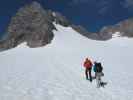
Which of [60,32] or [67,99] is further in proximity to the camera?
[60,32]

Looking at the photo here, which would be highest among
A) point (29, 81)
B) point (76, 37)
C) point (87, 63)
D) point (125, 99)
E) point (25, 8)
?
point (25, 8)

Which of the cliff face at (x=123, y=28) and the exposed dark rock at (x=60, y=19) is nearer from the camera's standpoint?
the exposed dark rock at (x=60, y=19)

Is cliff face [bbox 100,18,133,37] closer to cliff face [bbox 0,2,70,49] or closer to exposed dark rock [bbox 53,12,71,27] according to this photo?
exposed dark rock [bbox 53,12,71,27]

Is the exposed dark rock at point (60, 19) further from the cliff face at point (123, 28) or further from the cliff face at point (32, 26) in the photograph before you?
the cliff face at point (123, 28)

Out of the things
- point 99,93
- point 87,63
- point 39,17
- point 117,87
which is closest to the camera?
point 99,93

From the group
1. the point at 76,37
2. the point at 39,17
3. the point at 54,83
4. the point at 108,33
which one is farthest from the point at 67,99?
the point at 108,33

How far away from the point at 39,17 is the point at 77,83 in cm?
5420

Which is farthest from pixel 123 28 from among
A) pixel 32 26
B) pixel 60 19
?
pixel 32 26

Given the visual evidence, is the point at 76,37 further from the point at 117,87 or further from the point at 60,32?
the point at 117,87

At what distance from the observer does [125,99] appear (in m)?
15.5

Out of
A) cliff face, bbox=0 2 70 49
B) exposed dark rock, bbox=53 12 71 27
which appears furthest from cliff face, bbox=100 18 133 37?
cliff face, bbox=0 2 70 49

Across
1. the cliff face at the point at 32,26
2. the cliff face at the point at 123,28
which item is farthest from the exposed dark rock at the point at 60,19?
the cliff face at the point at 123,28

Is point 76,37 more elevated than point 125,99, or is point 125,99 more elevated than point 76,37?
point 76,37

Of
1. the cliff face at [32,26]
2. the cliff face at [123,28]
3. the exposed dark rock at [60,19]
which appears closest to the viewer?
the cliff face at [32,26]
